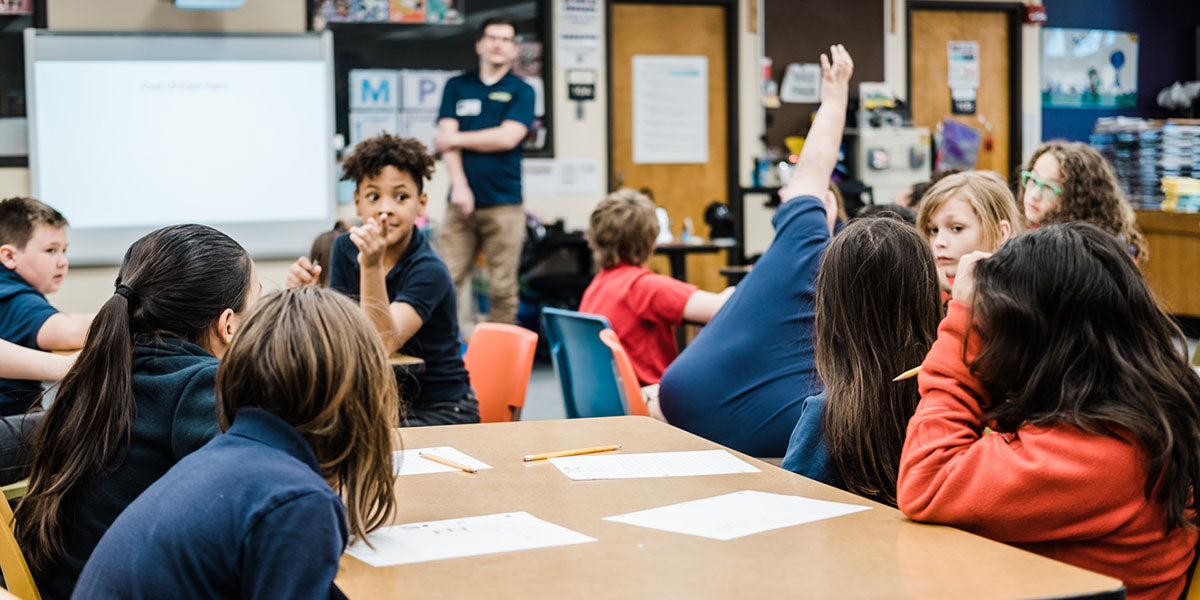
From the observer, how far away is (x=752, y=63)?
8359mm

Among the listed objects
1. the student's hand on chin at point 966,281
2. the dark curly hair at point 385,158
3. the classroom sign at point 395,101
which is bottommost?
the student's hand on chin at point 966,281

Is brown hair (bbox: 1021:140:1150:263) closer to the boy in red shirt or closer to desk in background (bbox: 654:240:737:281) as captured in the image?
the boy in red shirt

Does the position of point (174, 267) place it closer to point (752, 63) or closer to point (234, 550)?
point (234, 550)

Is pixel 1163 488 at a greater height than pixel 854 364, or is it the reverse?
pixel 854 364

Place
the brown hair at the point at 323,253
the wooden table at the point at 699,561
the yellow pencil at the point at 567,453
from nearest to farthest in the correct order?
1. the wooden table at the point at 699,561
2. the yellow pencil at the point at 567,453
3. the brown hair at the point at 323,253

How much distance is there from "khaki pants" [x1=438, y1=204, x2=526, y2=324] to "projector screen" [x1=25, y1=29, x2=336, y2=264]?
75 cm

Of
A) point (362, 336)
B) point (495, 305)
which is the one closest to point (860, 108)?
point (495, 305)

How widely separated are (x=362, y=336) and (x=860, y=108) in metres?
7.40

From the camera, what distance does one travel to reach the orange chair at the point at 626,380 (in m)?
2.88

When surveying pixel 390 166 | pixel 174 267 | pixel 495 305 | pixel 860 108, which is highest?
pixel 860 108

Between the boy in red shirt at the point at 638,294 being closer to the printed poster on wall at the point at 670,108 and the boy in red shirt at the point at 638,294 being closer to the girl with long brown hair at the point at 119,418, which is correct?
the girl with long brown hair at the point at 119,418

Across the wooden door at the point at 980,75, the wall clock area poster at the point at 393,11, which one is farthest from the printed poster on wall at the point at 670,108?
the wooden door at the point at 980,75

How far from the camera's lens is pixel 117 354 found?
5.75 ft

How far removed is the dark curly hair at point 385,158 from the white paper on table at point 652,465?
1.64m
